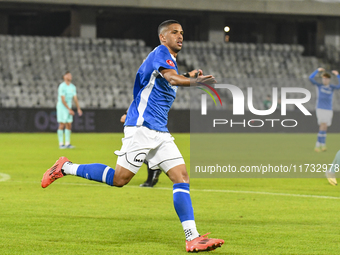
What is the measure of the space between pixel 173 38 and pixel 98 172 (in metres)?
1.45

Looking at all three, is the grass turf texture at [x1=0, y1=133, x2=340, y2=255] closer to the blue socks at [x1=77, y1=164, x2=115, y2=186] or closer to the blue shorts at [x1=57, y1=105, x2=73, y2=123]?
the blue socks at [x1=77, y1=164, x2=115, y2=186]

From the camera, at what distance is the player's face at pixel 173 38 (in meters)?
4.97

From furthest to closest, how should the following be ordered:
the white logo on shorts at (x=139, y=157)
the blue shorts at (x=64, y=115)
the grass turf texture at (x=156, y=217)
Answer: the blue shorts at (x=64, y=115)
the white logo on shorts at (x=139, y=157)
the grass turf texture at (x=156, y=217)

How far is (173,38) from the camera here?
4.98 metres

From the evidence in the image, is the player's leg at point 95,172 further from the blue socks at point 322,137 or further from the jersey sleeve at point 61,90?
the blue socks at point 322,137

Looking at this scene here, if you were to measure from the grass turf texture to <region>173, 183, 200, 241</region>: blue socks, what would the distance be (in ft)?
0.60

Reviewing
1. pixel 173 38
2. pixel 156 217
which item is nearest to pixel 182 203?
pixel 173 38

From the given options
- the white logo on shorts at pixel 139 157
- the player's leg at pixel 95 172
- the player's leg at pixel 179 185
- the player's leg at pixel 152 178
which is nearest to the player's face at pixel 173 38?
the player's leg at pixel 179 185

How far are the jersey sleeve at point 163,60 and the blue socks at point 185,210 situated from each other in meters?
1.02

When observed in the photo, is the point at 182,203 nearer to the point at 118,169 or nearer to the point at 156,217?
the point at 118,169

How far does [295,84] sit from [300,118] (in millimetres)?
4330

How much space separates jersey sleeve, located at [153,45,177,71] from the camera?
464 cm

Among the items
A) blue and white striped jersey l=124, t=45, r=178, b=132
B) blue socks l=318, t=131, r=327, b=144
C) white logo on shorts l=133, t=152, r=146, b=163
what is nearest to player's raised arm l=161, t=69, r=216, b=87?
blue and white striped jersey l=124, t=45, r=178, b=132

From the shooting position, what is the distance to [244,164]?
12.9 metres
